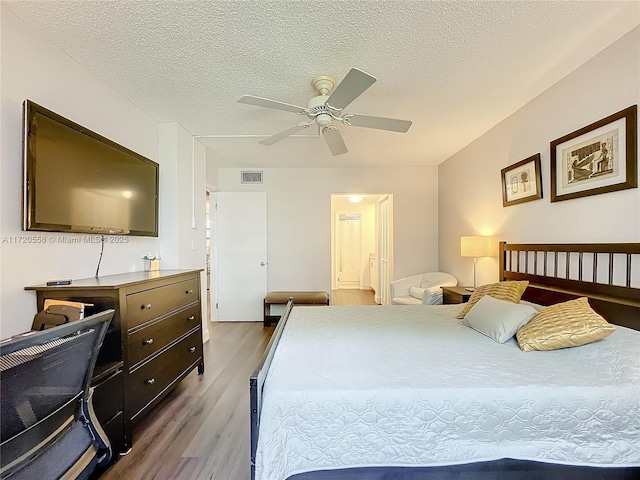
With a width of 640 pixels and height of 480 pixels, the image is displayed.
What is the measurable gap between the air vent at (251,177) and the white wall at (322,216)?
3.7 inches

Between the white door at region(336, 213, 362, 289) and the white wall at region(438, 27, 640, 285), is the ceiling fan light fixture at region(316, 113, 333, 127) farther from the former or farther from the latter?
the white door at region(336, 213, 362, 289)

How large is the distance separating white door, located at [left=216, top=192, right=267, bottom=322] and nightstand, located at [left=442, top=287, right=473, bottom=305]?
2.80 m

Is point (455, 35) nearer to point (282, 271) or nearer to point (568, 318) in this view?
point (568, 318)

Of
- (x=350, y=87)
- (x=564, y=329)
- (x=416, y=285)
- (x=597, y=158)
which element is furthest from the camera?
(x=416, y=285)

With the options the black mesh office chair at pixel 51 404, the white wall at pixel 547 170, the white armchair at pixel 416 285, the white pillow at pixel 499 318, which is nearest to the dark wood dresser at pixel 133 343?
the black mesh office chair at pixel 51 404

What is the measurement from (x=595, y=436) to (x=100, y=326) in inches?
80.5

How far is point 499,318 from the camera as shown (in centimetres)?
195

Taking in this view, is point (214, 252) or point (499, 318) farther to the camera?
point (214, 252)

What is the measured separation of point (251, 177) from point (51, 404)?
4454 mm

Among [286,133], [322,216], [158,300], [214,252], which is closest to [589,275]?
[286,133]

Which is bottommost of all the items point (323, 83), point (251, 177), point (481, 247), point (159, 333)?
point (159, 333)

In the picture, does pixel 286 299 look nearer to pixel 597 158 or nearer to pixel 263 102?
pixel 263 102

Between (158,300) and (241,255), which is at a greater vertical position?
(241,255)

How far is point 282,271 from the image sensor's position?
5.16m
